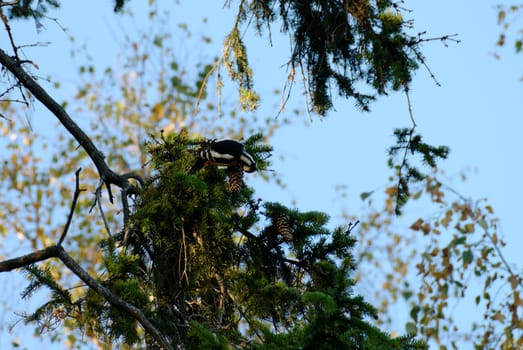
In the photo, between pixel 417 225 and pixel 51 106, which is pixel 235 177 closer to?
pixel 51 106

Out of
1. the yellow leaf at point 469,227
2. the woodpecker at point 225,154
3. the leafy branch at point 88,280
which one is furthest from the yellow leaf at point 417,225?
the leafy branch at point 88,280

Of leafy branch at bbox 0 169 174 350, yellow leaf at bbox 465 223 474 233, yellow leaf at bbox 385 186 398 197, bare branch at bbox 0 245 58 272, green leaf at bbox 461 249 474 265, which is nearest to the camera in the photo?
leafy branch at bbox 0 169 174 350

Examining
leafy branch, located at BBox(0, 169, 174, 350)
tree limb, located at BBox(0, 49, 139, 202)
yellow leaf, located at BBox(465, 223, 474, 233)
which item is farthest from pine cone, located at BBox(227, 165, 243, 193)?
yellow leaf, located at BBox(465, 223, 474, 233)

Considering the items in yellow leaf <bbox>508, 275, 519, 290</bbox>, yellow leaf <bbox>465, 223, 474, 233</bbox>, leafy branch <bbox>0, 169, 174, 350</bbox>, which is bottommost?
leafy branch <bbox>0, 169, 174, 350</bbox>

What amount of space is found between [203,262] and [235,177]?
17.3 inches

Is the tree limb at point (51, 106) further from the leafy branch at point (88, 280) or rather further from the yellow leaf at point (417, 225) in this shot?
the yellow leaf at point (417, 225)

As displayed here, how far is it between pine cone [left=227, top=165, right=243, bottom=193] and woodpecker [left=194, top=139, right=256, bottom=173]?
21mm

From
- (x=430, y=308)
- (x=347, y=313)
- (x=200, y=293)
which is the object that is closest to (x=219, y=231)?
(x=200, y=293)

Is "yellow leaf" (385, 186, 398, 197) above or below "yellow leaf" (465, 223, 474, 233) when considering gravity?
below

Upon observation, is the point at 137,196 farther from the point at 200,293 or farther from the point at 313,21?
the point at 313,21

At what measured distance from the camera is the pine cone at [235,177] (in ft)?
11.9

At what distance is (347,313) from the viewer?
248 cm

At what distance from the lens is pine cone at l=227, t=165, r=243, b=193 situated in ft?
11.9

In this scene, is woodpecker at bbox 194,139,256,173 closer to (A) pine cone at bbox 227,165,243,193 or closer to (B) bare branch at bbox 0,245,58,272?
(A) pine cone at bbox 227,165,243,193
